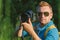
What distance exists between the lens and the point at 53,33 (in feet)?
5.60

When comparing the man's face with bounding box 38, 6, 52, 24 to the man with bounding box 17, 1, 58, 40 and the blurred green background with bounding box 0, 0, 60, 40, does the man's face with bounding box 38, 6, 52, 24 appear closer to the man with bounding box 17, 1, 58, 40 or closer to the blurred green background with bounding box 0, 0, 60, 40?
the man with bounding box 17, 1, 58, 40

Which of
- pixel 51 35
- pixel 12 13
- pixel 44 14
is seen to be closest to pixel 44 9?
pixel 44 14

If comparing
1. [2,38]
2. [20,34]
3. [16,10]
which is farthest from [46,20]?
[16,10]

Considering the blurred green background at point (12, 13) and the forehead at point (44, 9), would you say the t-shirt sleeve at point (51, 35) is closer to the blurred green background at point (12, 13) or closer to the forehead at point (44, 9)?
the forehead at point (44, 9)

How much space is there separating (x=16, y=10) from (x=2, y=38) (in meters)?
0.37

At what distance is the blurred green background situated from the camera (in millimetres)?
2248

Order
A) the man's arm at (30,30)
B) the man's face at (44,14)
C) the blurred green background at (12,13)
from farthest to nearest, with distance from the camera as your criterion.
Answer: the blurred green background at (12,13), the man's face at (44,14), the man's arm at (30,30)

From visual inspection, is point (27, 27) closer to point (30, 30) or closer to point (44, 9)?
point (30, 30)

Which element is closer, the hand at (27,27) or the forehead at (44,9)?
the hand at (27,27)

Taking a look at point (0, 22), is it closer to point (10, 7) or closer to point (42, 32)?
point (10, 7)

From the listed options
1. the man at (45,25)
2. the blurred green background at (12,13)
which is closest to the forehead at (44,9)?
the man at (45,25)

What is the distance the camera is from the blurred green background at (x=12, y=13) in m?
2.25

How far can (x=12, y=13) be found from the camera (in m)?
2.37

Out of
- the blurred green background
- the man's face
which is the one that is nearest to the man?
the man's face
